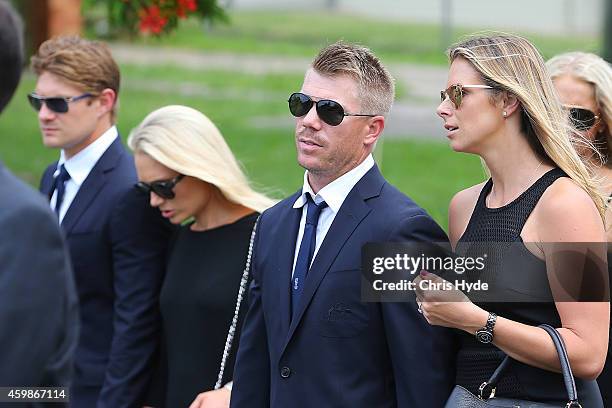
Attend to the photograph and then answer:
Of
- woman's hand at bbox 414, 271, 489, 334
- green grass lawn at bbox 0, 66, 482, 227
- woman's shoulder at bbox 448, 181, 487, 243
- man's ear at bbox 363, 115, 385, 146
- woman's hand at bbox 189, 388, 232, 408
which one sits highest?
man's ear at bbox 363, 115, 385, 146

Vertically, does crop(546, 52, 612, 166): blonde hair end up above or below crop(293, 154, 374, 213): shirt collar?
above

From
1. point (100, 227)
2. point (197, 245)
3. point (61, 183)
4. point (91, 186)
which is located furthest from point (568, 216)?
point (61, 183)

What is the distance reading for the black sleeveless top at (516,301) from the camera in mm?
3354

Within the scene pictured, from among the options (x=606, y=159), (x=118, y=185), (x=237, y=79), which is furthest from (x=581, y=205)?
(x=237, y=79)

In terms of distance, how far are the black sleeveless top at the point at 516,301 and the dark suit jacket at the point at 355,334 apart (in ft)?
0.39

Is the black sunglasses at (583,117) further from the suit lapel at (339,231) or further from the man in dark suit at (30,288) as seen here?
the man in dark suit at (30,288)

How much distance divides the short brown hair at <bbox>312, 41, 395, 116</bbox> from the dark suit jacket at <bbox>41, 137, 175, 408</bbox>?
1329 millimetres

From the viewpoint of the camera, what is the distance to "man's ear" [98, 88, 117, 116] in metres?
5.30

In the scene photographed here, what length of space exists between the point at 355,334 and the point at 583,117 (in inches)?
58.1

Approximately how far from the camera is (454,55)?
146 inches

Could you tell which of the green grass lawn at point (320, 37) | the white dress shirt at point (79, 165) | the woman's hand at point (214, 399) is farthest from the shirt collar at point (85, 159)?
the green grass lawn at point (320, 37)

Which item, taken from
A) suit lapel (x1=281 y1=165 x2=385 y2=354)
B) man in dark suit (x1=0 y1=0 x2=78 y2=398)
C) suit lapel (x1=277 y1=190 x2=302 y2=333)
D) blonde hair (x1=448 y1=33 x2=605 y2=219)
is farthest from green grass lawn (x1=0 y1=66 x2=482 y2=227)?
man in dark suit (x1=0 y1=0 x2=78 y2=398)

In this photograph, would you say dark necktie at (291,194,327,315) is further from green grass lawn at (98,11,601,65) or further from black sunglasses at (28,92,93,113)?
green grass lawn at (98,11,601,65)

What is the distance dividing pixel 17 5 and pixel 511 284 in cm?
1598
